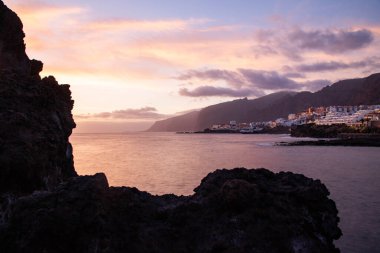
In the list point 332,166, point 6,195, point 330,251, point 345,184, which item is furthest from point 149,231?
point 332,166

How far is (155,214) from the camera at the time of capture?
6914 millimetres

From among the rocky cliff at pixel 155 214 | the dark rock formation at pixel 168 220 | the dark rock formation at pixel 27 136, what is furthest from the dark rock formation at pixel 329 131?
the dark rock formation at pixel 168 220

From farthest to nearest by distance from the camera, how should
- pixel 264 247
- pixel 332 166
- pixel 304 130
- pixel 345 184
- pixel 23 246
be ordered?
pixel 304 130, pixel 332 166, pixel 345 184, pixel 264 247, pixel 23 246

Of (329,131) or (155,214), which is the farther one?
(329,131)

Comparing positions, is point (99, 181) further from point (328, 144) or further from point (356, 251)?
point (328, 144)

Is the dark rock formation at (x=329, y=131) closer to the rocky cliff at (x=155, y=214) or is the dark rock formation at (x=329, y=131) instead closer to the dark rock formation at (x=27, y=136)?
the dark rock formation at (x=27, y=136)

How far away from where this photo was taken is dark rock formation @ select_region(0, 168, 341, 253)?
5711mm

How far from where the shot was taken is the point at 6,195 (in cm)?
805

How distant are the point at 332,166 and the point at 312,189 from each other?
44.7 metres

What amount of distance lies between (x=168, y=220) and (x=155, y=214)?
11.8 inches

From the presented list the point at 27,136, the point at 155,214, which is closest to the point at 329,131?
the point at 27,136

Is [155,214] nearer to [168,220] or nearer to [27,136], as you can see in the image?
[168,220]

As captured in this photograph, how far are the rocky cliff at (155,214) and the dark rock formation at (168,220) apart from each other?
15 mm

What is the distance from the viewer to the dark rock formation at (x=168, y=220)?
18.7 ft
